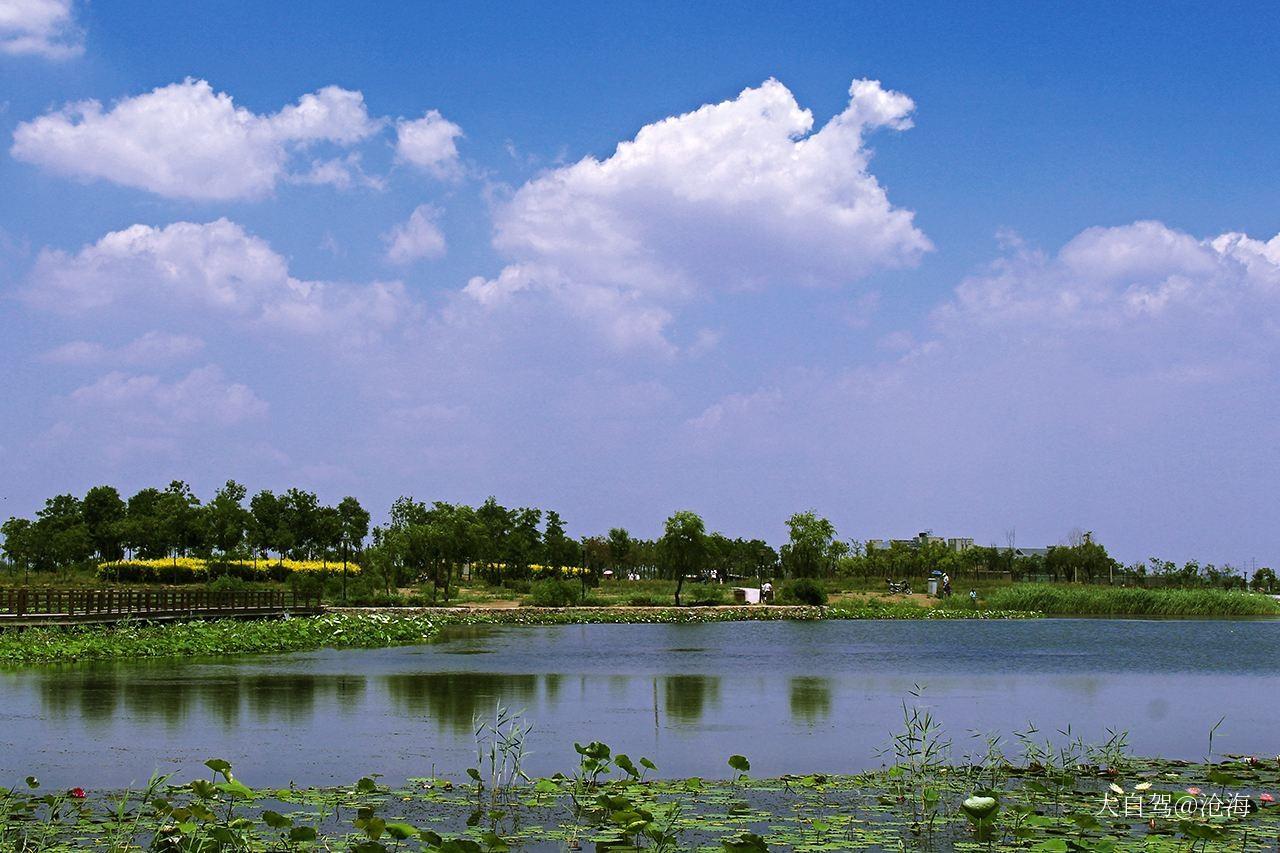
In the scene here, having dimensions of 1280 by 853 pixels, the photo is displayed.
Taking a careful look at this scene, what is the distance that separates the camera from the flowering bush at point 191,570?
65.8 m

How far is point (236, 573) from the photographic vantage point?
68.6 metres

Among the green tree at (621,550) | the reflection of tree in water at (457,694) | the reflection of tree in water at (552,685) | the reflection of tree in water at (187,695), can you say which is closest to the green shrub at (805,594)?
the green tree at (621,550)

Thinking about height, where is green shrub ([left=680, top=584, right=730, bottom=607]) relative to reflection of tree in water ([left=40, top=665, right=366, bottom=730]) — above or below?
below

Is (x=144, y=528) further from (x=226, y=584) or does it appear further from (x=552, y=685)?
(x=552, y=685)

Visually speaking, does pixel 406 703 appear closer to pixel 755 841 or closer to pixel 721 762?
pixel 721 762

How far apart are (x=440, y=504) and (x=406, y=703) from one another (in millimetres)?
56598

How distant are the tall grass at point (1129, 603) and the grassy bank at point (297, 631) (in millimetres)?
10673

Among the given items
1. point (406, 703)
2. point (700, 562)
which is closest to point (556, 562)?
point (700, 562)

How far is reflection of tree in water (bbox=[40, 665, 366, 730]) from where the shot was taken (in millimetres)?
17688

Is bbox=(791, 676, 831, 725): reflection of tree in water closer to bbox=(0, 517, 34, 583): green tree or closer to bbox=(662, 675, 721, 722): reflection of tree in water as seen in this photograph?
bbox=(662, 675, 721, 722): reflection of tree in water

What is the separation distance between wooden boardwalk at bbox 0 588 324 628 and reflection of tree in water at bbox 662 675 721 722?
2048 cm

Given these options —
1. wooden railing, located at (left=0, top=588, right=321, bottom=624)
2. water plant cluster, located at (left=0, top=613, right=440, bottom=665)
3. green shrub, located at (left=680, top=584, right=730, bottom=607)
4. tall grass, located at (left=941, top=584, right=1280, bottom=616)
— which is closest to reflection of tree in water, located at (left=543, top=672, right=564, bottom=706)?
water plant cluster, located at (left=0, top=613, right=440, bottom=665)

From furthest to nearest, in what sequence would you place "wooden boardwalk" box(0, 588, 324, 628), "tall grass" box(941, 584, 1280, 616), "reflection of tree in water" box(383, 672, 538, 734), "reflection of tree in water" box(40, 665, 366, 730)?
"tall grass" box(941, 584, 1280, 616) → "wooden boardwalk" box(0, 588, 324, 628) → "reflection of tree in water" box(383, 672, 538, 734) → "reflection of tree in water" box(40, 665, 366, 730)

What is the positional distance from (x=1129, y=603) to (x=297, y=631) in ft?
158
